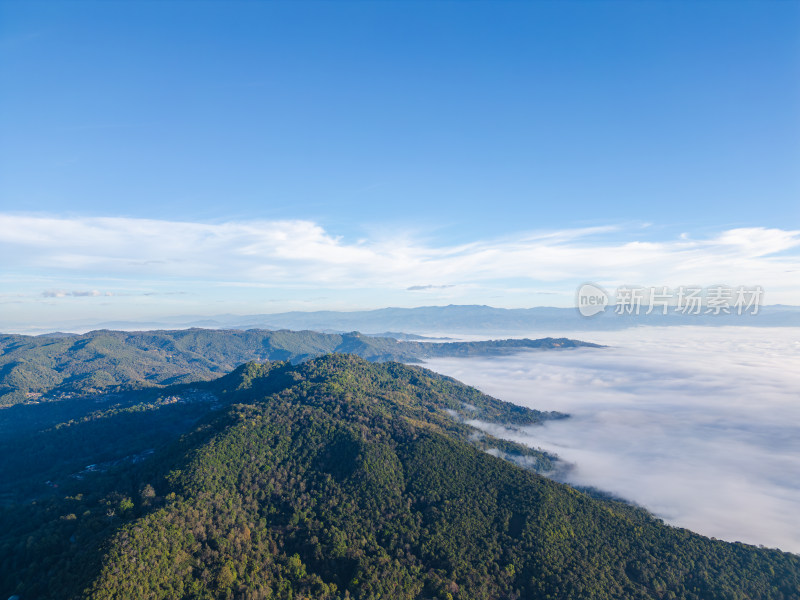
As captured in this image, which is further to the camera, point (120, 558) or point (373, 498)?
point (373, 498)

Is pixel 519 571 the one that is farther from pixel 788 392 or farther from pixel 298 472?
pixel 788 392

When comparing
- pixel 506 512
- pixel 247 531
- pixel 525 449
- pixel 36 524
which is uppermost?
pixel 36 524

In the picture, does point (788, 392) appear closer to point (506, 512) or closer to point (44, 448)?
point (506, 512)

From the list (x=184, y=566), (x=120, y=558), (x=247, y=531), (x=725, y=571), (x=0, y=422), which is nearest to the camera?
(x=120, y=558)

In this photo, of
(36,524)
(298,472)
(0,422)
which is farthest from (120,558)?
(0,422)

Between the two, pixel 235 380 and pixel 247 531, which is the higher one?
pixel 235 380

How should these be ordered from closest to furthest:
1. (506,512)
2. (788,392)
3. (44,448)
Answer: (506,512) → (44,448) → (788,392)
